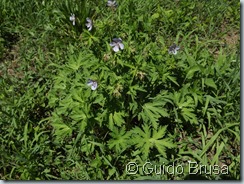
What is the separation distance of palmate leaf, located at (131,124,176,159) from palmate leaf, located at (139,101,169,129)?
6 centimetres

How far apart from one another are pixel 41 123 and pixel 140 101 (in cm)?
91

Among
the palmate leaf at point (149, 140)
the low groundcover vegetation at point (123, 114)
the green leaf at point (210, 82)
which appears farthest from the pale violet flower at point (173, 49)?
the palmate leaf at point (149, 140)

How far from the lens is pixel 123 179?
2545 mm

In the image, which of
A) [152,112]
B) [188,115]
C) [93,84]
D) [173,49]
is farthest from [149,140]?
[173,49]

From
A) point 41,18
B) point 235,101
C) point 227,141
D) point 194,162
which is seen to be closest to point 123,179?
point 194,162

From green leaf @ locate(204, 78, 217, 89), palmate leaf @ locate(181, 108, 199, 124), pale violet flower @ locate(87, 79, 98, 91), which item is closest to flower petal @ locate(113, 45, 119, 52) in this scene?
pale violet flower @ locate(87, 79, 98, 91)

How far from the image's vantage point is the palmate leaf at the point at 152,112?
2.48m

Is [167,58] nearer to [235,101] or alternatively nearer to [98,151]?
[235,101]

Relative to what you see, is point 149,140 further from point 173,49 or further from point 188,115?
point 173,49

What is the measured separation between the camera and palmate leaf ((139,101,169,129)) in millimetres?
2479

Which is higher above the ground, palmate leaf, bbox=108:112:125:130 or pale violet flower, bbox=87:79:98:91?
pale violet flower, bbox=87:79:98:91

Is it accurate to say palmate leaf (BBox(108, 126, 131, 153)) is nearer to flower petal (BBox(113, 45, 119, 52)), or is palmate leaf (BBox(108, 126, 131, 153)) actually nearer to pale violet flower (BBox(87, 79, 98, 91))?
pale violet flower (BBox(87, 79, 98, 91))

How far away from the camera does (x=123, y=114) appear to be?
246cm

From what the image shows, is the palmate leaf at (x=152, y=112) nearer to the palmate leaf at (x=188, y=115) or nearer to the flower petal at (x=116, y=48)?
the palmate leaf at (x=188, y=115)
